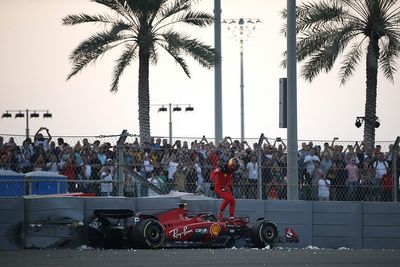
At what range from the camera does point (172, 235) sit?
2186 centimetres

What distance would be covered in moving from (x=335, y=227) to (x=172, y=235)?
3724 millimetres

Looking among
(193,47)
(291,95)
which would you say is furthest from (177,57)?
(291,95)

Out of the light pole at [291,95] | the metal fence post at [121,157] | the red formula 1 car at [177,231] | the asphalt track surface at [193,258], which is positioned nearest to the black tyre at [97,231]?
the red formula 1 car at [177,231]

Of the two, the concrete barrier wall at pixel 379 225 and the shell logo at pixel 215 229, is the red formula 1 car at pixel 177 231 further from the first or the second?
the concrete barrier wall at pixel 379 225

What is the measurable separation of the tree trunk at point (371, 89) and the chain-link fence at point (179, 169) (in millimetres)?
9229

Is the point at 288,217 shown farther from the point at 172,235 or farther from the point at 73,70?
the point at 73,70

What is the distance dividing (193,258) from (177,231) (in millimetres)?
3703

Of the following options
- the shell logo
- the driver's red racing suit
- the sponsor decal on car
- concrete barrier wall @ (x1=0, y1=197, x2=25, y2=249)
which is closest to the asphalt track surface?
concrete barrier wall @ (x1=0, y1=197, x2=25, y2=249)

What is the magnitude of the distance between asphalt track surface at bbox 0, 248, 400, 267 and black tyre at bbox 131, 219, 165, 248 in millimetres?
747

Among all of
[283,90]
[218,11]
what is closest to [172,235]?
[283,90]

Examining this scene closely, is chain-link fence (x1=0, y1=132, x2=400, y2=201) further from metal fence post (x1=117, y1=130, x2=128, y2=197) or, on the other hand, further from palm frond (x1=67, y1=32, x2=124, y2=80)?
palm frond (x1=67, y1=32, x2=124, y2=80)

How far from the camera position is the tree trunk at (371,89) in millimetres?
34312

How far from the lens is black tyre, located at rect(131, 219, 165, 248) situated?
68.7ft

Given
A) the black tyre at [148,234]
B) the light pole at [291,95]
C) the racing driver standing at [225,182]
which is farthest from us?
the light pole at [291,95]
